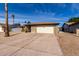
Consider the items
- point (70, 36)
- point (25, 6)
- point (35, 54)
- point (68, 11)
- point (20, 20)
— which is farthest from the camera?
point (70, 36)

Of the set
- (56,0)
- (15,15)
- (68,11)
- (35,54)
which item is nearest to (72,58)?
(35,54)

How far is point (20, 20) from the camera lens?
6.54 meters

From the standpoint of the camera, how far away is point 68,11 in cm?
614

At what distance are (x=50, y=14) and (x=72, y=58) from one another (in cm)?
208

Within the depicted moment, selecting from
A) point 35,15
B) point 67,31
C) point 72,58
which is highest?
point 35,15

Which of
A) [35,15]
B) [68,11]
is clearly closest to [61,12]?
[68,11]

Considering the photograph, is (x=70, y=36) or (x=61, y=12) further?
(x=70, y=36)

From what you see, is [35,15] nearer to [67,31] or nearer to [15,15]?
[15,15]

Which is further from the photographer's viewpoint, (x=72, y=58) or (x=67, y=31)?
(x=67, y=31)

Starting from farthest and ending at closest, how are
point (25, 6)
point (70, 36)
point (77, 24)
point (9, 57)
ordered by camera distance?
point (77, 24), point (70, 36), point (25, 6), point (9, 57)

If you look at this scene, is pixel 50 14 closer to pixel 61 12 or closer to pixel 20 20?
pixel 61 12

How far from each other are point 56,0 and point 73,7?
123cm

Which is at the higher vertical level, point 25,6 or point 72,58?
point 25,6

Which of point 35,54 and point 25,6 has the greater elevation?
point 25,6
